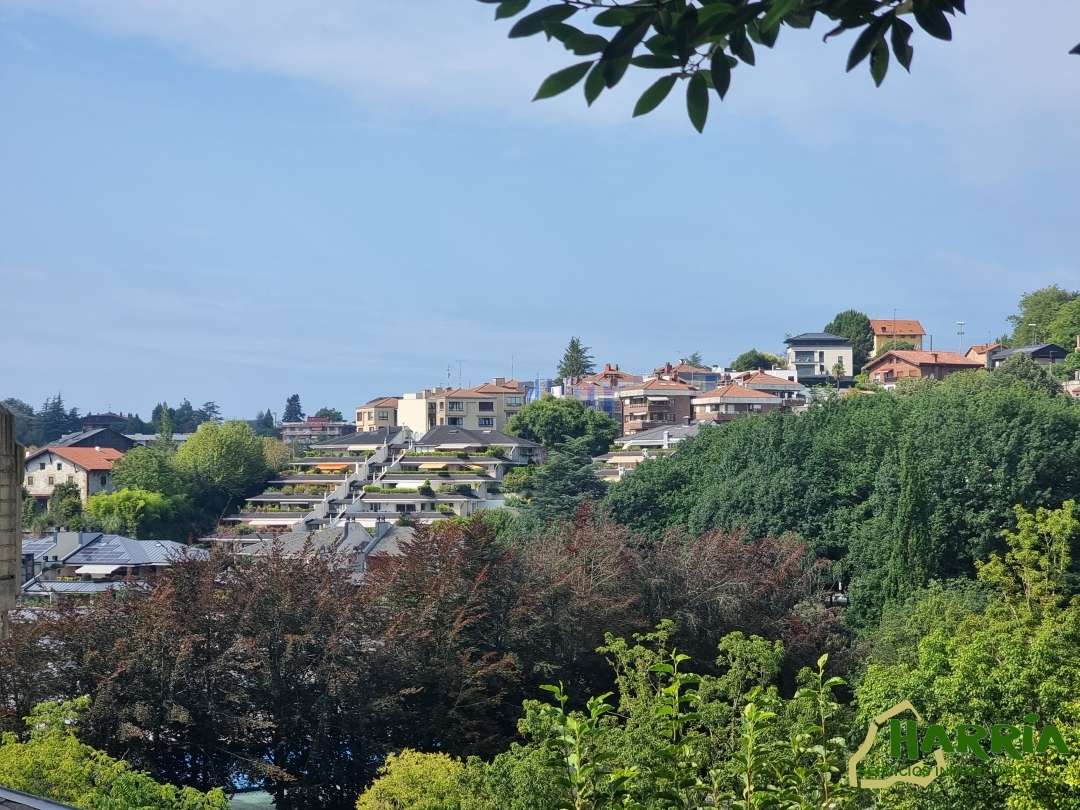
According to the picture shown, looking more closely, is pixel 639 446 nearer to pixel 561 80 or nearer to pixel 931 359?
pixel 931 359

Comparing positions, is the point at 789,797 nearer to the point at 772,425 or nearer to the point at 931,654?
the point at 931,654

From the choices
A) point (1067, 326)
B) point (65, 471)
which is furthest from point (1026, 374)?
point (65, 471)

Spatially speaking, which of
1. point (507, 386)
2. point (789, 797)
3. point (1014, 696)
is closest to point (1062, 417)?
point (1014, 696)

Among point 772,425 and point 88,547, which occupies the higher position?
point 772,425

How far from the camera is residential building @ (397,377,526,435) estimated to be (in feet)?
294

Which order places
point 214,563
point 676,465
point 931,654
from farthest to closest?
1. point 676,465
2. point 214,563
3. point 931,654

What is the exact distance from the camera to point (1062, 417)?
31781mm

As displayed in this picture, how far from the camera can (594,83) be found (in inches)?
102

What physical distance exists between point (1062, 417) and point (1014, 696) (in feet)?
67.3

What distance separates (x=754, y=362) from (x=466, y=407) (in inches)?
969

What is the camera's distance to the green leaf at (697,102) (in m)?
2.74

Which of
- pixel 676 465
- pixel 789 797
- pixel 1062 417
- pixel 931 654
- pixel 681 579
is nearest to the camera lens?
pixel 789 797

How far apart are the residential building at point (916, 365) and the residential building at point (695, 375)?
11037 mm

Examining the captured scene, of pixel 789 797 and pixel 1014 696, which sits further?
pixel 1014 696
